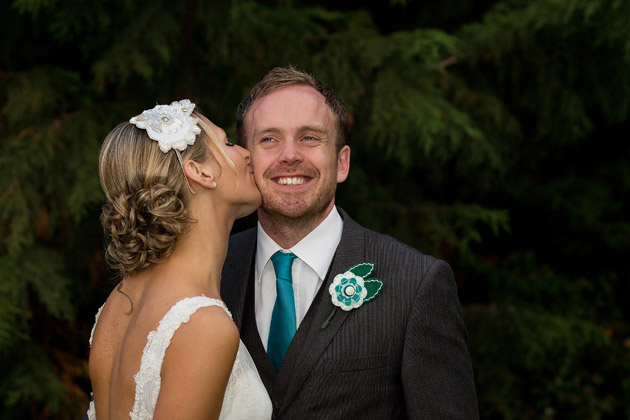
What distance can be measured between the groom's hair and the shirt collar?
40 cm

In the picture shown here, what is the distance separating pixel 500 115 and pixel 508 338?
1.90 metres

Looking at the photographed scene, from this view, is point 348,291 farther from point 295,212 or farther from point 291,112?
point 291,112

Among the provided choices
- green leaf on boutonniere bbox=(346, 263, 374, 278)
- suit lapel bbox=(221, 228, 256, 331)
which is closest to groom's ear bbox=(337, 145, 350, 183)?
suit lapel bbox=(221, 228, 256, 331)

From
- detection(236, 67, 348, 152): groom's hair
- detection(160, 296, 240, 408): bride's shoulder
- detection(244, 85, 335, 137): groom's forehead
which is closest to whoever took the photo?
detection(160, 296, 240, 408): bride's shoulder

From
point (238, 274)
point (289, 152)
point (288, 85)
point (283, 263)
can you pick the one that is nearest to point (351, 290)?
point (283, 263)

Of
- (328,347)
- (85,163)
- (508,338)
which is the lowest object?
(508,338)

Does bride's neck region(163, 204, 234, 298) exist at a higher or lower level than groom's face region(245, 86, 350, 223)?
lower

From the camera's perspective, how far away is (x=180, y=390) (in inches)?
83.4

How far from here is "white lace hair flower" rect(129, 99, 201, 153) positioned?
2502 mm

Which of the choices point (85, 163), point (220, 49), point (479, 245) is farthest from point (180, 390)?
point (479, 245)

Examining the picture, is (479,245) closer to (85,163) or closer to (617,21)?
(617,21)

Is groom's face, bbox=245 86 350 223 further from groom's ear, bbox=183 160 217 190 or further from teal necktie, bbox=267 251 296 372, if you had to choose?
groom's ear, bbox=183 160 217 190

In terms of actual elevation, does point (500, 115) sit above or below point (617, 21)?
below

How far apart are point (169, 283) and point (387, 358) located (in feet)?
2.94
